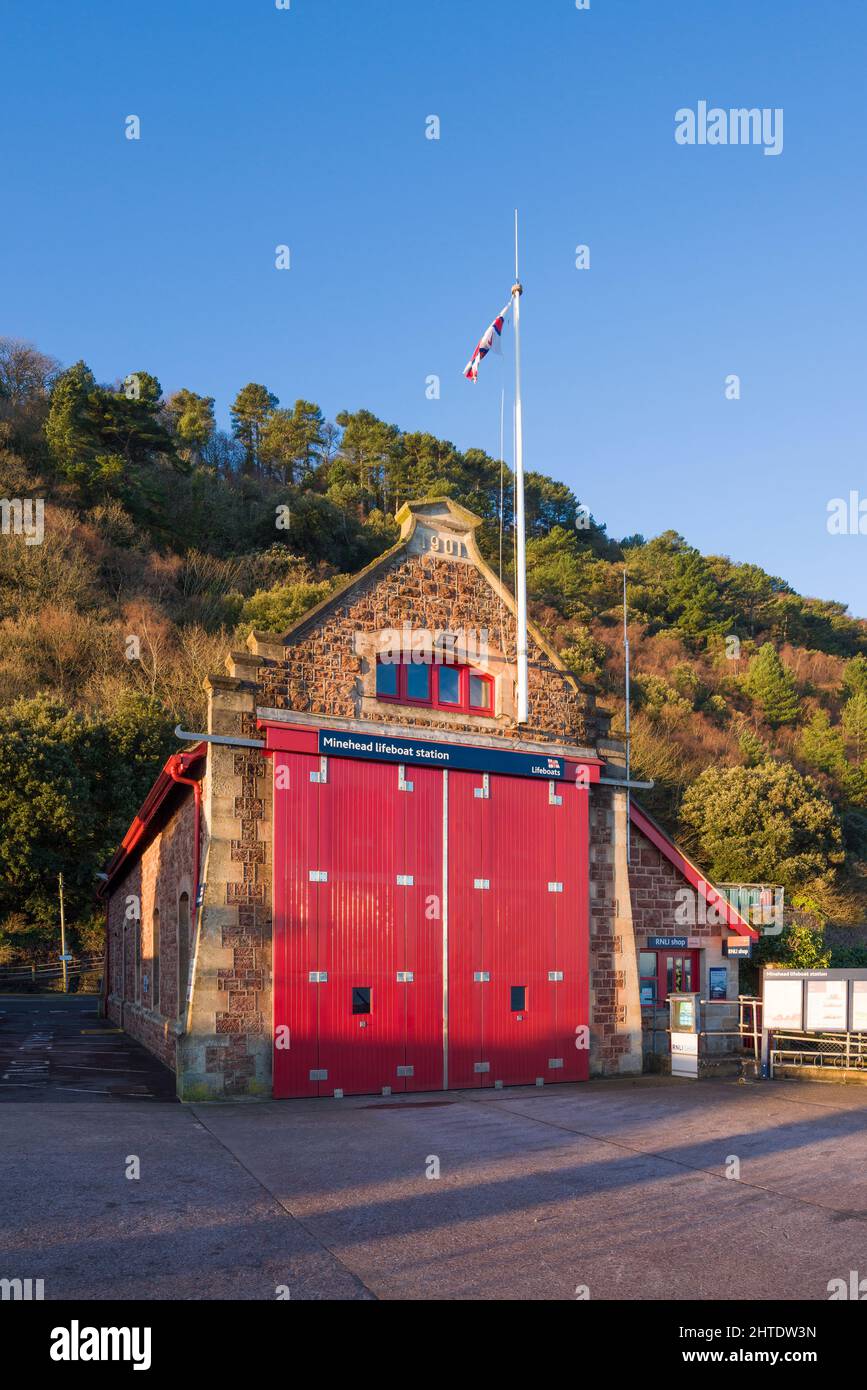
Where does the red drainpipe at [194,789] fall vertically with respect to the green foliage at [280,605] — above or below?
below

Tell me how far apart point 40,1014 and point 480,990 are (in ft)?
61.2

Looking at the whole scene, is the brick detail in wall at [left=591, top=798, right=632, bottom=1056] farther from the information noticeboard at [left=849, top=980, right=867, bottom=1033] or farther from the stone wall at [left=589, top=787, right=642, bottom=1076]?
the information noticeboard at [left=849, top=980, right=867, bottom=1033]

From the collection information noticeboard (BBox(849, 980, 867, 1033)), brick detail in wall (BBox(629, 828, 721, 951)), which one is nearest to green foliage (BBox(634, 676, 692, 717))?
brick detail in wall (BBox(629, 828, 721, 951))

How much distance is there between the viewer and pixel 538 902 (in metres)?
18.0

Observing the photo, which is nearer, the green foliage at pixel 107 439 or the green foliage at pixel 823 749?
the green foliage at pixel 107 439

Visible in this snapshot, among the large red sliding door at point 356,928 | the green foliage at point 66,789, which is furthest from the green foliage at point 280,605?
the large red sliding door at point 356,928

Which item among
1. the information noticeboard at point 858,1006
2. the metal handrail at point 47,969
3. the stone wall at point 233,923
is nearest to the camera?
the stone wall at point 233,923

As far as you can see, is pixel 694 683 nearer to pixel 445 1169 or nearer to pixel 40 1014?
pixel 40 1014

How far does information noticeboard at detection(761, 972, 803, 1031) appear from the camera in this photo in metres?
18.0

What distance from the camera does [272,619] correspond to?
47.2m

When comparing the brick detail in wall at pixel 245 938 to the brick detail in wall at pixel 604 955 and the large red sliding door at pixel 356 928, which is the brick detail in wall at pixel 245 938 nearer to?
the large red sliding door at pixel 356 928

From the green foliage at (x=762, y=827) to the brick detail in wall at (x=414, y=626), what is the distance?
71.5ft

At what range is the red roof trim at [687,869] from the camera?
20188mm

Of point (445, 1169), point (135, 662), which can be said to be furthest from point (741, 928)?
point (135, 662)
